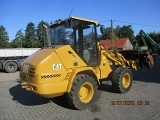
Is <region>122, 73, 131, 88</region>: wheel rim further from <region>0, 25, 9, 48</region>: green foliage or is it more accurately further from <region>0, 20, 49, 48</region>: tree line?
<region>0, 25, 9, 48</region>: green foliage

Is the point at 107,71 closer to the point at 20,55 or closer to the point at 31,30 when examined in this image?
the point at 20,55

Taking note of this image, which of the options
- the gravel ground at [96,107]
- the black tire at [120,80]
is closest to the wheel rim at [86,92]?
the gravel ground at [96,107]

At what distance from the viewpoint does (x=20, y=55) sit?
2142 centimetres

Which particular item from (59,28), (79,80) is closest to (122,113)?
(79,80)

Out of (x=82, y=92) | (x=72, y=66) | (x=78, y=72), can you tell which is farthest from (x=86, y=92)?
(x=72, y=66)

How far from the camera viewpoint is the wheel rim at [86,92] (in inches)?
285

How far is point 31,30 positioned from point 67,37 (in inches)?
3680

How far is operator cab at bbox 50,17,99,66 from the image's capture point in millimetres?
7531

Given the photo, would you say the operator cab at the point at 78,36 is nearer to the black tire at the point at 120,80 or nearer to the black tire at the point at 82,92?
the black tire at the point at 82,92

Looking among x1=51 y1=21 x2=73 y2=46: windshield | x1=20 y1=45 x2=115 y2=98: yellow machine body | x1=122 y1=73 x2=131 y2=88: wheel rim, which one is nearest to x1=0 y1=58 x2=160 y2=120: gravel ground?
x1=122 y1=73 x2=131 y2=88: wheel rim

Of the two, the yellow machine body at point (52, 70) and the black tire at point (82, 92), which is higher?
the yellow machine body at point (52, 70)

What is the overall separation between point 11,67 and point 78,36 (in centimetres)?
1365

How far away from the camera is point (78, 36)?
25.4 feet

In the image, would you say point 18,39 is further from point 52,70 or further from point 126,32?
point 52,70
